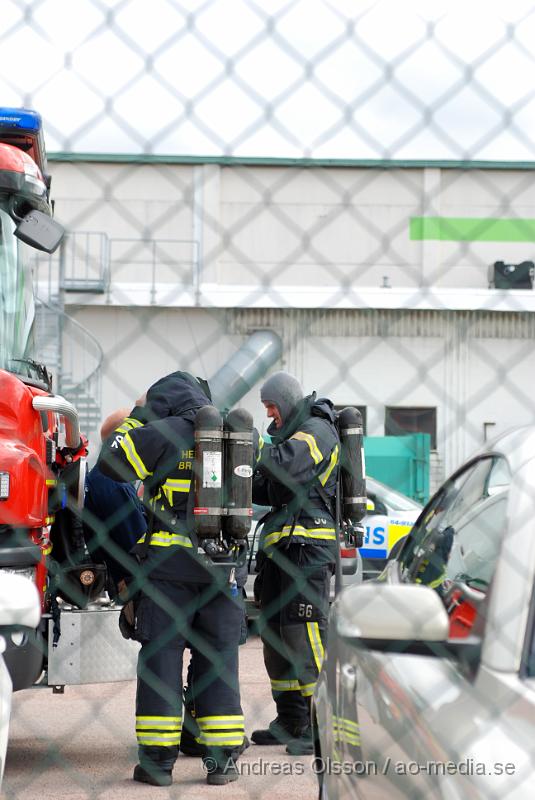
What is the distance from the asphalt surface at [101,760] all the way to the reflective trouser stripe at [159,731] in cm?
20

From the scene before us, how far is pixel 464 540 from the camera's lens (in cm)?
307

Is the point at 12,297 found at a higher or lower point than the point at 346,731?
higher

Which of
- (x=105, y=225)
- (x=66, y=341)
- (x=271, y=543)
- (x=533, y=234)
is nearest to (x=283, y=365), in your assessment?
(x=105, y=225)

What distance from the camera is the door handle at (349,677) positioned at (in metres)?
3.08

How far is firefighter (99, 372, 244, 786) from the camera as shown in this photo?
5.20m

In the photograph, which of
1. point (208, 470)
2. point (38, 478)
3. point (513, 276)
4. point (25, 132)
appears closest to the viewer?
point (208, 470)

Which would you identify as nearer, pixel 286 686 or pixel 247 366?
pixel 286 686

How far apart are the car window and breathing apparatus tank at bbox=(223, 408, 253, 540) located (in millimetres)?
1509

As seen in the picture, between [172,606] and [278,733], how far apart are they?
126 cm

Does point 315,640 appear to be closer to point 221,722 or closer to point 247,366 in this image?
point 221,722

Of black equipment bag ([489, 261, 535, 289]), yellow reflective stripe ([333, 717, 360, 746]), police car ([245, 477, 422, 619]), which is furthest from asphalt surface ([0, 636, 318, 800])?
black equipment bag ([489, 261, 535, 289])

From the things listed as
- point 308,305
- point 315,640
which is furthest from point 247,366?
point 315,640

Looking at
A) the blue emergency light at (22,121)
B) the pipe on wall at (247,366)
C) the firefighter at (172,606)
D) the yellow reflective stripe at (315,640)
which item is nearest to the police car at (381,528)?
the pipe on wall at (247,366)

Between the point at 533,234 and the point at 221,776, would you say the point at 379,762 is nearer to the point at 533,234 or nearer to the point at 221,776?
the point at 533,234
